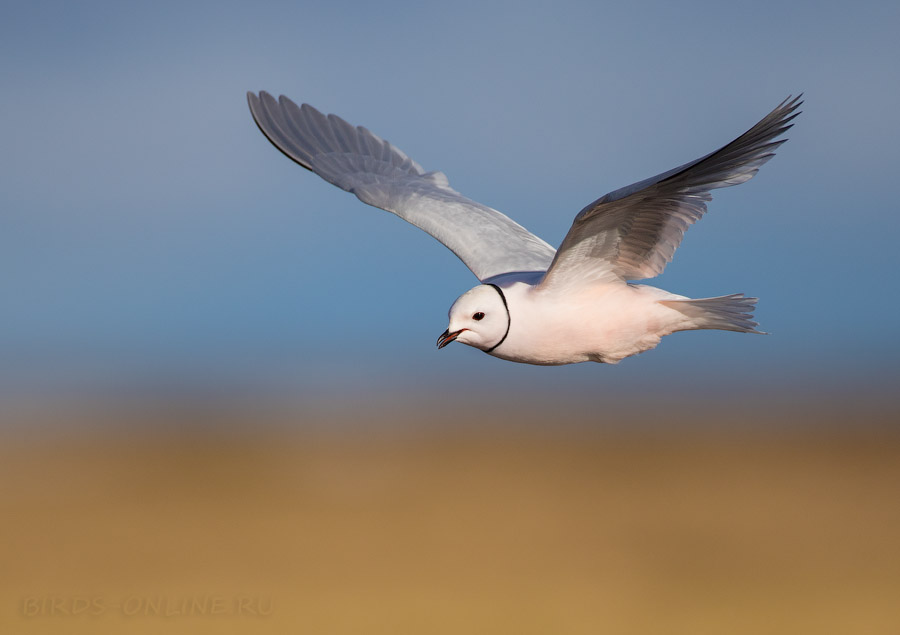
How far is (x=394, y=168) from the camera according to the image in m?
8.64

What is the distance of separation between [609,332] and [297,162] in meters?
3.48

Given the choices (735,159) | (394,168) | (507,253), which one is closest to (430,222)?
(507,253)

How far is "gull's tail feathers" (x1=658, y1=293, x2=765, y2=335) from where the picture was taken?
5.89 m

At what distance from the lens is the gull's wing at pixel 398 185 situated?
23.8 ft

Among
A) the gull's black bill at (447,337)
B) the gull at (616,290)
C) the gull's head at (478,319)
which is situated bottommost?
the gull's black bill at (447,337)

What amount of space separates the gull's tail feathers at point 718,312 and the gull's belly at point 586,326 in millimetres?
96

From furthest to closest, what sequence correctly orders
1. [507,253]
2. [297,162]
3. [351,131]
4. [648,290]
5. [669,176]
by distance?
[351,131], [297,162], [507,253], [648,290], [669,176]

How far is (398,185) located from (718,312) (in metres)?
3.20

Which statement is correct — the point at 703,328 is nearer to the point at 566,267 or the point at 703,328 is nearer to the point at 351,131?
the point at 566,267

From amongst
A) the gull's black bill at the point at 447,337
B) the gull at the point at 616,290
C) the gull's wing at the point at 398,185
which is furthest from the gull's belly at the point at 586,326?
the gull's wing at the point at 398,185

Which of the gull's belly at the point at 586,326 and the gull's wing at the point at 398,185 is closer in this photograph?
the gull's belly at the point at 586,326

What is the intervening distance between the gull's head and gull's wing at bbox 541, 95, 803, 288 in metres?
0.36

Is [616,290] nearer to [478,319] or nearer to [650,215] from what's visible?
[650,215]

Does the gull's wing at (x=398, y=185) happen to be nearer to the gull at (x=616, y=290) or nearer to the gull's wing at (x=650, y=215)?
the gull at (x=616, y=290)
